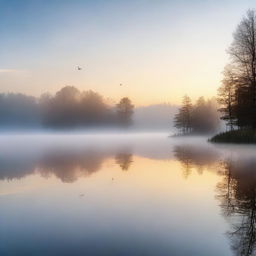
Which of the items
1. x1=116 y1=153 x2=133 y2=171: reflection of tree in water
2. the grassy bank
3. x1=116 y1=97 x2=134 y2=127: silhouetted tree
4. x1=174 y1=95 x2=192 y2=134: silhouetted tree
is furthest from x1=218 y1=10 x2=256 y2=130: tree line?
x1=116 y1=97 x2=134 y2=127: silhouetted tree

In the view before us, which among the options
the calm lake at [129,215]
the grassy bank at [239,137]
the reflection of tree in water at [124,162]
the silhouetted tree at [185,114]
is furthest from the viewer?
the silhouetted tree at [185,114]

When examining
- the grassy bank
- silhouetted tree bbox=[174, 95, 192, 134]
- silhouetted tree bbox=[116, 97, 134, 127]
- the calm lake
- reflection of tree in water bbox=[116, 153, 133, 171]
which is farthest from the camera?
silhouetted tree bbox=[116, 97, 134, 127]

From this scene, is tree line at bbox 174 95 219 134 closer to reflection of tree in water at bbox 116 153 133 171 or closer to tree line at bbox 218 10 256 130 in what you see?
tree line at bbox 218 10 256 130

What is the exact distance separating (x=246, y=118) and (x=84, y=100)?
300 ft

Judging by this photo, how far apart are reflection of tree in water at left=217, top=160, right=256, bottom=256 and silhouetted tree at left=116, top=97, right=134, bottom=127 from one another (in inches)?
4038

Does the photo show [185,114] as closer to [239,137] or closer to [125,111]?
[125,111]

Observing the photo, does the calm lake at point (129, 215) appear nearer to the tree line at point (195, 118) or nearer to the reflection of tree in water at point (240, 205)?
the reflection of tree in water at point (240, 205)

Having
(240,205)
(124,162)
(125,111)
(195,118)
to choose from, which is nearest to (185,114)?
(195,118)

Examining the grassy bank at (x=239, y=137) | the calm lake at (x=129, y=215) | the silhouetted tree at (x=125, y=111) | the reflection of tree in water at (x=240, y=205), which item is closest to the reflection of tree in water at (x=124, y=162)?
the calm lake at (x=129, y=215)

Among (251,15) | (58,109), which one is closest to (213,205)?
(251,15)

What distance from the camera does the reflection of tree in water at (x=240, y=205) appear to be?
19.6 ft

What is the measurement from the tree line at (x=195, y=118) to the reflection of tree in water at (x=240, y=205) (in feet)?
233

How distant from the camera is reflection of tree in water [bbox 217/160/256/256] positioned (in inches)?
235

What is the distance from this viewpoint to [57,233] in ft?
22.1
